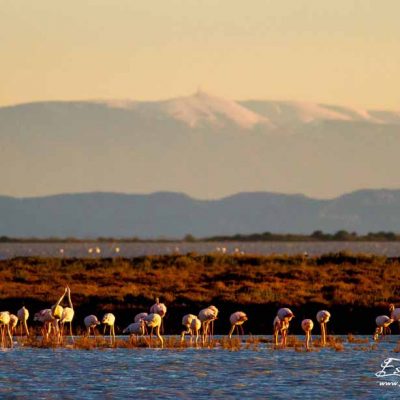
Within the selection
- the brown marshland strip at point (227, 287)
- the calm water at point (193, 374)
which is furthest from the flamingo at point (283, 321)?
the brown marshland strip at point (227, 287)

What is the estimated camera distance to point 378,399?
2400 centimetres

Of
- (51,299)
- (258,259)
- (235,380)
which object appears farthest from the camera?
(258,259)

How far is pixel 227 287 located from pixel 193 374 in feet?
54.0

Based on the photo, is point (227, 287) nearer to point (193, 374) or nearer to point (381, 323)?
point (381, 323)

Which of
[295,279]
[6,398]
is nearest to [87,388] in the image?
[6,398]

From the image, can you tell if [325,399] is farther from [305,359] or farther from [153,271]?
[153,271]

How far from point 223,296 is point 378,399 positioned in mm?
16848
